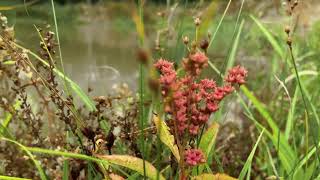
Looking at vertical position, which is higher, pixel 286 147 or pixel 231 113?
pixel 231 113

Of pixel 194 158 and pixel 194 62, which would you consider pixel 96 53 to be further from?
pixel 194 62

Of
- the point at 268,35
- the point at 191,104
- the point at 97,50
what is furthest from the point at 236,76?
the point at 97,50

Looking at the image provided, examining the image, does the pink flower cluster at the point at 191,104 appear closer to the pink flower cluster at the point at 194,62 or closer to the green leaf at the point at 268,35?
the pink flower cluster at the point at 194,62

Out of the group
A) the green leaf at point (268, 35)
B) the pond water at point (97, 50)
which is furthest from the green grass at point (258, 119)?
the pond water at point (97, 50)

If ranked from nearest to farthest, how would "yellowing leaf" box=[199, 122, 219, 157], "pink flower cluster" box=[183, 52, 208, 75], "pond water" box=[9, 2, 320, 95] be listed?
"pink flower cluster" box=[183, 52, 208, 75]
"yellowing leaf" box=[199, 122, 219, 157]
"pond water" box=[9, 2, 320, 95]

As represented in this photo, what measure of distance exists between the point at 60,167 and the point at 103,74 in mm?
2731

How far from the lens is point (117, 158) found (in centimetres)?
117

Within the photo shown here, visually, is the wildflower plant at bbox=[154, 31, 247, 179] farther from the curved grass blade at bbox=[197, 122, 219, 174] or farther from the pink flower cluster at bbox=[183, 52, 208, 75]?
the curved grass blade at bbox=[197, 122, 219, 174]

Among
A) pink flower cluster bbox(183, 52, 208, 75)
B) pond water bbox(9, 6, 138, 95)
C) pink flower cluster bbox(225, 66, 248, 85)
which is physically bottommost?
pink flower cluster bbox(183, 52, 208, 75)

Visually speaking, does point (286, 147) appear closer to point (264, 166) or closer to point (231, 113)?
point (264, 166)

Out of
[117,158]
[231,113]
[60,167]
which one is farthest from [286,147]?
[231,113]

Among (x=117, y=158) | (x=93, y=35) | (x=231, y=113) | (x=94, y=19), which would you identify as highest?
(x=94, y=19)

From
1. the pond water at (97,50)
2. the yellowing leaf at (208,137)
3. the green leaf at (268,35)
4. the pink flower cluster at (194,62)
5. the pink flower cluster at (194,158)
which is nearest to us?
A: the pink flower cluster at (194,62)

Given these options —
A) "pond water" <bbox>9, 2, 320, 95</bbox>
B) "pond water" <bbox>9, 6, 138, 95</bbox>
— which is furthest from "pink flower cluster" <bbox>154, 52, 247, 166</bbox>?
"pond water" <bbox>9, 6, 138, 95</bbox>
